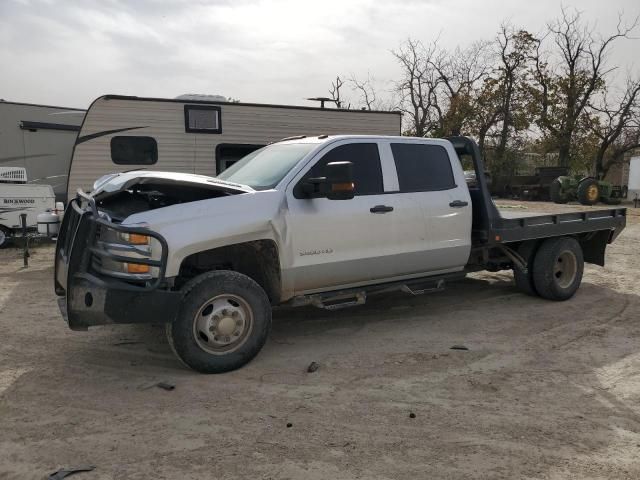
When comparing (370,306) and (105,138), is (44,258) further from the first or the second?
(370,306)

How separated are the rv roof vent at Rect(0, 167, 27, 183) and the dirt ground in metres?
7.05

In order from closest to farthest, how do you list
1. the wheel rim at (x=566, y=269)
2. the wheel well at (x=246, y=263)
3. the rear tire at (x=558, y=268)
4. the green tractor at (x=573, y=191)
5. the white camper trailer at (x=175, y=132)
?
1. the wheel well at (x=246, y=263)
2. the rear tire at (x=558, y=268)
3. the wheel rim at (x=566, y=269)
4. the white camper trailer at (x=175, y=132)
5. the green tractor at (x=573, y=191)

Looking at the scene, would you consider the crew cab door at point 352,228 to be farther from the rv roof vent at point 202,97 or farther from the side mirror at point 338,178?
the rv roof vent at point 202,97

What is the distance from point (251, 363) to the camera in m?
4.73

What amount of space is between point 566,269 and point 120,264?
5.65 m

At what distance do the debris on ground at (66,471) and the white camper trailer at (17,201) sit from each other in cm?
1024

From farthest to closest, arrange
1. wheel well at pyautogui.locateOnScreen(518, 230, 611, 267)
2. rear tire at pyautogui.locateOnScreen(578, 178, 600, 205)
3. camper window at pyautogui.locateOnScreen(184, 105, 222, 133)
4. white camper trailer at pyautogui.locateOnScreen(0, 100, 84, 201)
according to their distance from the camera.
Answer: rear tire at pyautogui.locateOnScreen(578, 178, 600, 205), white camper trailer at pyautogui.locateOnScreen(0, 100, 84, 201), camper window at pyautogui.locateOnScreen(184, 105, 222, 133), wheel well at pyautogui.locateOnScreen(518, 230, 611, 267)

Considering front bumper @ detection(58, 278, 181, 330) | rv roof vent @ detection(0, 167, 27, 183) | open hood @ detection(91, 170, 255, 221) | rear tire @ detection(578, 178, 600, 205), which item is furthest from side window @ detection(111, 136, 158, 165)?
rear tire @ detection(578, 178, 600, 205)

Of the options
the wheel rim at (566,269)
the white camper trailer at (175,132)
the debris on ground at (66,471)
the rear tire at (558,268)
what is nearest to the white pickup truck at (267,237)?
the rear tire at (558,268)

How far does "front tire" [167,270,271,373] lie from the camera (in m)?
A: 4.28

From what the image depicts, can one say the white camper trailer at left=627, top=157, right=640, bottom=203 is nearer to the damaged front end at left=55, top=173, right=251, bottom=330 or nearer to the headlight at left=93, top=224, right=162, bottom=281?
the damaged front end at left=55, top=173, right=251, bottom=330

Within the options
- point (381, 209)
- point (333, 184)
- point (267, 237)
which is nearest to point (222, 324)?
point (267, 237)

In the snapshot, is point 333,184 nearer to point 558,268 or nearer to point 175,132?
point 558,268

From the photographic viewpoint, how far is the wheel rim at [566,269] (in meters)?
7.19
